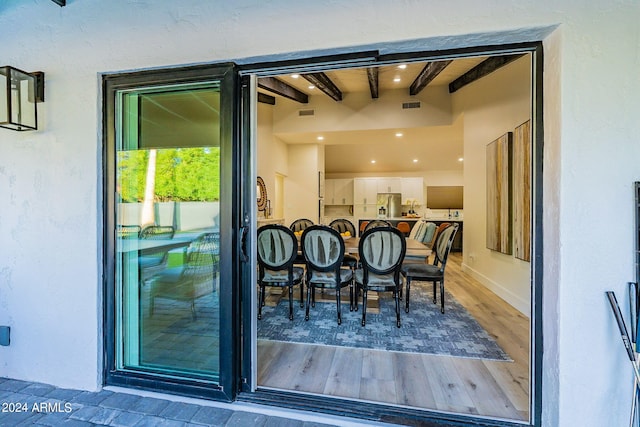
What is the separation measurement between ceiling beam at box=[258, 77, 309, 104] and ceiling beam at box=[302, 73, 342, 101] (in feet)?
1.87

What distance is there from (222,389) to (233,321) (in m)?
Result: 0.42

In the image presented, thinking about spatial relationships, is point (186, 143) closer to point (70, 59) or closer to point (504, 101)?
point (70, 59)

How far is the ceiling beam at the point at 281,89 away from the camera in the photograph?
15.2ft

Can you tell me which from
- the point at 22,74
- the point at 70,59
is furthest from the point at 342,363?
the point at 22,74

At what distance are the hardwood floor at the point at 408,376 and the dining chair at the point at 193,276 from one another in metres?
0.76

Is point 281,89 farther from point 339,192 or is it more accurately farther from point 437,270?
point 339,192

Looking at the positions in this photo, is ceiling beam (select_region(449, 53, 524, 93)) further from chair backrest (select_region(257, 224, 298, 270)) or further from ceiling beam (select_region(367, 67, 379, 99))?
chair backrest (select_region(257, 224, 298, 270))

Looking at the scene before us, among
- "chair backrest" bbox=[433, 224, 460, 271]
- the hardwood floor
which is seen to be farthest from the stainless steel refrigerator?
the hardwood floor

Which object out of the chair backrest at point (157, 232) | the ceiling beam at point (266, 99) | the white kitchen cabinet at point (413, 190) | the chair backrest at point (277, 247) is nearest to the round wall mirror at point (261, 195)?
the ceiling beam at point (266, 99)

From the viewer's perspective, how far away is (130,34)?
1875 millimetres

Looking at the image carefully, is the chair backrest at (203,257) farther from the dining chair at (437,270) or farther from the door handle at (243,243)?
the dining chair at (437,270)

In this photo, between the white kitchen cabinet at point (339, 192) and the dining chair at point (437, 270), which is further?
the white kitchen cabinet at point (339, 192)

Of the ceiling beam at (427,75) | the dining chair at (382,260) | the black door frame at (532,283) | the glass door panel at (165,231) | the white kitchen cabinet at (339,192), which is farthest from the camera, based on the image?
the white kitchen cabinet at (339,192)

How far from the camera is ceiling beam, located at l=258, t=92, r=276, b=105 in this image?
5.68m
